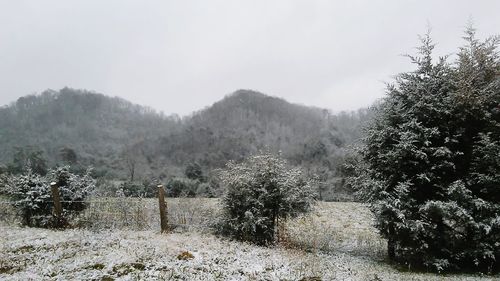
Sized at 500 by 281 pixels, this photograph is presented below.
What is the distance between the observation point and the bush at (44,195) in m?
13.7

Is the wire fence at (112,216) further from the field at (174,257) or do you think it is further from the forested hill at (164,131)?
the forested hill at (164,131)

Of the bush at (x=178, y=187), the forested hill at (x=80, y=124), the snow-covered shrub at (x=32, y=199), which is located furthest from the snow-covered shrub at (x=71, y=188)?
the forested hill at (x=80, y=124)

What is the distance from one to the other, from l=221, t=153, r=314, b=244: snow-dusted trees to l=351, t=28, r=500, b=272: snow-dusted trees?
2.41m

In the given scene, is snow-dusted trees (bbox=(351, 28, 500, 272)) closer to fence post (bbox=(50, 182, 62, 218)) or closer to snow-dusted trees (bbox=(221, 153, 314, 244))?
snow-dusted trees (bbox=(221, 153, 314, 244))

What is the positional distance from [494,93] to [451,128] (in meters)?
1.45

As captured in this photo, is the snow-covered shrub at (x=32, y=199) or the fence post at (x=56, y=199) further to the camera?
the snow-covered shrub at (x=32, y=199)

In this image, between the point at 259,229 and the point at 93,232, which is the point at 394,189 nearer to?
the point at 259,229

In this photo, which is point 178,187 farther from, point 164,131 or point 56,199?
point 164,131

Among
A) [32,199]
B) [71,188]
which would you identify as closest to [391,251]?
[71,188]

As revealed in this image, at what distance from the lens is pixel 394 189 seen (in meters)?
10.5

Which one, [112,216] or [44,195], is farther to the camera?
[112,216]

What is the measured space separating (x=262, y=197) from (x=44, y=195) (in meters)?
8.64

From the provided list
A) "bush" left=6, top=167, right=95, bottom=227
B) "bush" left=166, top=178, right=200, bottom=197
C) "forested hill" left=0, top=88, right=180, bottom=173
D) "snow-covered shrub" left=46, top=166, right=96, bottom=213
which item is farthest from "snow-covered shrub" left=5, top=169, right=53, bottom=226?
"forested hill" left=0, top=88, right=180, bottom=173

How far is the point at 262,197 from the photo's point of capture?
39.6 feet
